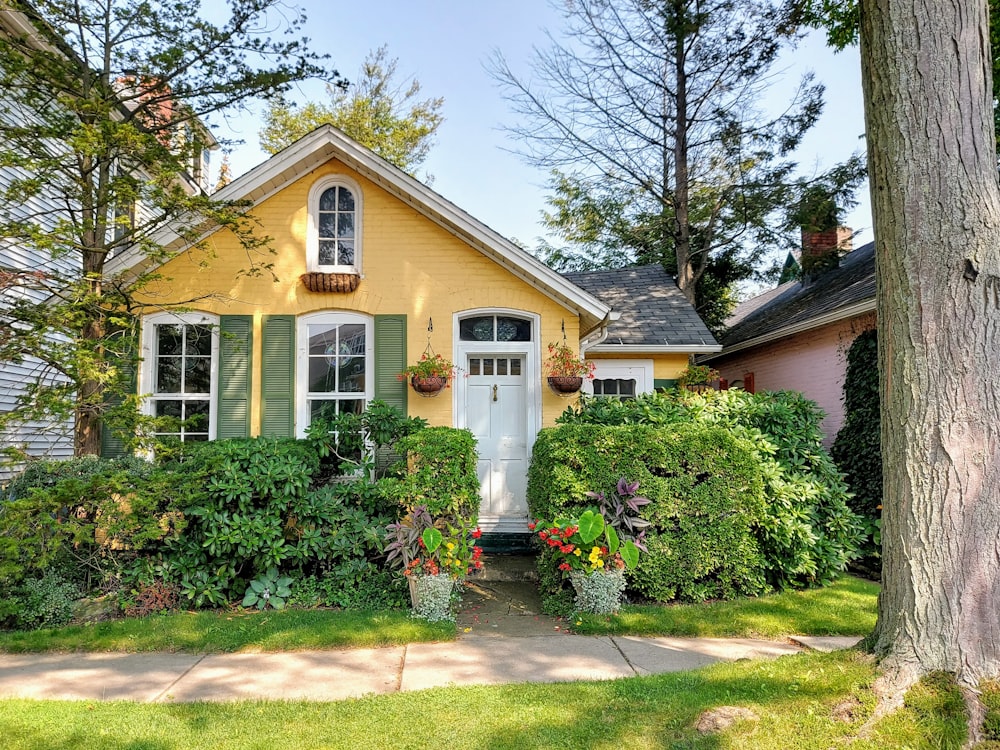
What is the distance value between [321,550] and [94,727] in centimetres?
292

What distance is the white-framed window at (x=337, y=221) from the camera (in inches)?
337

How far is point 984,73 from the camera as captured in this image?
355 centimetres

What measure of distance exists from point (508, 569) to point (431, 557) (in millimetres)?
2122

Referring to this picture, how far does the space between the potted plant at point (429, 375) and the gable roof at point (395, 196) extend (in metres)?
1.59

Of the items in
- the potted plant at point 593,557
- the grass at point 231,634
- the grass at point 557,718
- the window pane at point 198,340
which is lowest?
the grass at point 231,634

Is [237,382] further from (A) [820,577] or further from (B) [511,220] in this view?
(B) [511,220]

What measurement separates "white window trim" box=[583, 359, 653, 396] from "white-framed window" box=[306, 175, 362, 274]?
436 cm

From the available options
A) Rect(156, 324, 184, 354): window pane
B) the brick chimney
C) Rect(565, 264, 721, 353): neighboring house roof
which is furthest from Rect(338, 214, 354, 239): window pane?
the brick chimney

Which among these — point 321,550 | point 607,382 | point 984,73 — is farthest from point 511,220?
point 984,73

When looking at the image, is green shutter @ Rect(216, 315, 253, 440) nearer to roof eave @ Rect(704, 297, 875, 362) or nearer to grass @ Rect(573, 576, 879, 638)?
grass @ Rect(573, 576, 879, 638)

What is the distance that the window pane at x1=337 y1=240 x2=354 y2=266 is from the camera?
8.62 meters

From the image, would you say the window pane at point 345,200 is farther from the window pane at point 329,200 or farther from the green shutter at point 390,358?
the green shutter at point 390,358

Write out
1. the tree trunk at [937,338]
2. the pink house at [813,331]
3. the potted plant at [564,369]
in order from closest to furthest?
the tree trunk at [937,338]
the potted plant at [564,369]
the pink house at [813,331]

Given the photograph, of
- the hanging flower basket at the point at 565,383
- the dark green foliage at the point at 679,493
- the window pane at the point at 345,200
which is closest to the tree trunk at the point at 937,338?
the dark green foliage at the point at 679,493
